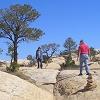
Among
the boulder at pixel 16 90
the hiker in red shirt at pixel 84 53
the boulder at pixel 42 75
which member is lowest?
the boulder at pixel 16 90

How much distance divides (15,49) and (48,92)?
31.1 meters

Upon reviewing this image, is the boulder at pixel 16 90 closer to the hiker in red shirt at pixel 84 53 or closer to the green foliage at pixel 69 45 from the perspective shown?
the hiker in red shirt at pixel 84 53

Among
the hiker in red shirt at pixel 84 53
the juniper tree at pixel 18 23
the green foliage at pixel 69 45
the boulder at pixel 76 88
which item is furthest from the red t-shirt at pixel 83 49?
the green foliage at pixel 69 45

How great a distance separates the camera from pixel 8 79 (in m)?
19.2

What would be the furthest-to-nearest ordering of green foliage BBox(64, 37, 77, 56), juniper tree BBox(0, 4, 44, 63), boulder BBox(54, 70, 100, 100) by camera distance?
green foliage BBox(64, 37, 77, 56) < juniper tree BBox(0, 4, 44, 63) < boulder BBox(54, 70, 100, 100)

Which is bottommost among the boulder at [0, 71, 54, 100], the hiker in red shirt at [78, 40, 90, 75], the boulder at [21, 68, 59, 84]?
the boulder at [0, 71, 54, 100]

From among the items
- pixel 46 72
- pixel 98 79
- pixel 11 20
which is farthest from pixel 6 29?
pixel 98 79

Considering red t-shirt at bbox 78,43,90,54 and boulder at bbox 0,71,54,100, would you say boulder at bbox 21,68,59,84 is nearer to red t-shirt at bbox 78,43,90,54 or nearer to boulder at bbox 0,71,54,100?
red t-shirt at bbox 78,43,90,54

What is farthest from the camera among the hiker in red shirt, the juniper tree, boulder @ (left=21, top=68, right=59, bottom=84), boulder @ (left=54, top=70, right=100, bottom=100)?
the juniper tree

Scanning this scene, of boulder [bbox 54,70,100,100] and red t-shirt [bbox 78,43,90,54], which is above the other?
red t-shirt [bbox 78,43,90,54]

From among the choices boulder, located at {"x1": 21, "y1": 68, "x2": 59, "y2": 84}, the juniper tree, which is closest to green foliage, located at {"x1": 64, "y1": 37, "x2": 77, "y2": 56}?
Answer: the juniper tree

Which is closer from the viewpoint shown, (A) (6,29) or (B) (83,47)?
(B) (83,47)

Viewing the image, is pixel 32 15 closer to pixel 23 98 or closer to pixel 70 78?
pixel 70 78

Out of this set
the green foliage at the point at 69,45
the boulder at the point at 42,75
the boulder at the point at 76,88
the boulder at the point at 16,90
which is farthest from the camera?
the green foliage at the point at 69,45
